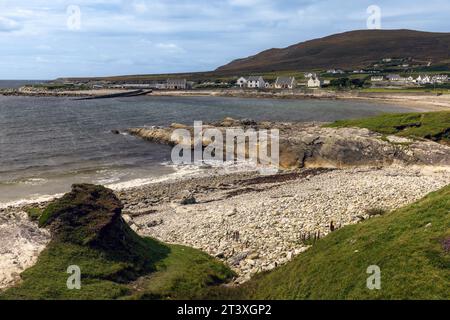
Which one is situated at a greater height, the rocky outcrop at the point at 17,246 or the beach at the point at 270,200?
the rocky outcrop at the point at 17,246

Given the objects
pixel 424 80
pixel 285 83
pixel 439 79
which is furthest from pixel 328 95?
pixel 439 79

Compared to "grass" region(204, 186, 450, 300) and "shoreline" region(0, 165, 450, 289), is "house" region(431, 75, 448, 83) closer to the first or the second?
"shoreline" region(0, 165, 450, 289)

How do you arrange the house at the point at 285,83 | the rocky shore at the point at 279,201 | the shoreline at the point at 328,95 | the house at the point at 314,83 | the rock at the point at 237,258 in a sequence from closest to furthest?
the rocky shore at the point at 279,201 → the rock at the point at 237,258 → the shoreline at the point at 328,95 → the house at the point at 314,83 → the house at the point at 285,83

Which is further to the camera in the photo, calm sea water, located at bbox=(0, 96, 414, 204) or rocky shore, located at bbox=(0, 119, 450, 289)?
calm sea water, located at bbox=(0, 96, 414, 204)

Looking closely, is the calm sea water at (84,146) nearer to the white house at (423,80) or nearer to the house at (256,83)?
Result: the white house at (423,80)

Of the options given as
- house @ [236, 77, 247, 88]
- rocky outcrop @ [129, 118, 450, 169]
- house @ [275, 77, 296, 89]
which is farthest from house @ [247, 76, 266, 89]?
rocky outcrop @ [129, 118, 450, 169]

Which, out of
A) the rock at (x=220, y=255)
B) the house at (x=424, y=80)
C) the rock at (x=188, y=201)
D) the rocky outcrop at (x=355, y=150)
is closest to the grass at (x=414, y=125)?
the rocky outcrop at (x=355, y=150)
